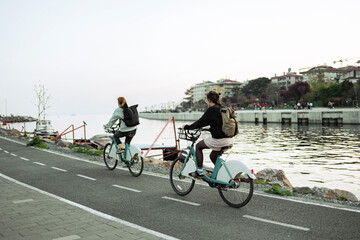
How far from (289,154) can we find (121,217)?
19.1 m

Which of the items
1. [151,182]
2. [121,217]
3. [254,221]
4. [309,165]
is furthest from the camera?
[309,165]

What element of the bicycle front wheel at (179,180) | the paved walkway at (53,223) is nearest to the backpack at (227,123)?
the bicycle front wheel at (179,180)

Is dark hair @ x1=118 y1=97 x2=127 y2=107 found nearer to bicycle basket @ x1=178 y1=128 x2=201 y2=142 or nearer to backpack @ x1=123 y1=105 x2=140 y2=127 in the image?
backpack @ x1=123 y1=105 x2=140 y2=127

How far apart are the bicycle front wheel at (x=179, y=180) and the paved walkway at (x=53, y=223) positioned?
2.01 m

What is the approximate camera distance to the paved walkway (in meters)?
4.40

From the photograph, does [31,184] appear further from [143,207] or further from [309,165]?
[309,165]

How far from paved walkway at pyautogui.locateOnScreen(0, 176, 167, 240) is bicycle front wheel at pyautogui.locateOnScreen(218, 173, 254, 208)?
6.50 ft

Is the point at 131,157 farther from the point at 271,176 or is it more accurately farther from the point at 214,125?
the point at 271,176

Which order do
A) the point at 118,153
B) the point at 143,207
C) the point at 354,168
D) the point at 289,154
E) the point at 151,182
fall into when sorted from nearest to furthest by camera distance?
the point at 143,207, the point at 151,182, the point at 118,153, the point at 354,168, the point at 289,154

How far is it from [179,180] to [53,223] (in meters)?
2.86

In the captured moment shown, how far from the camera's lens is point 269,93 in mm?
126125

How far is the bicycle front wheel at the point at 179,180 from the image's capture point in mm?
6711

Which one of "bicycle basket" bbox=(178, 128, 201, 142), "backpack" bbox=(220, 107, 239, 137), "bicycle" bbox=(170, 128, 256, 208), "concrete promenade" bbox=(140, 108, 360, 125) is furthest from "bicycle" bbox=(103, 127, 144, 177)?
"concrete promenade" bbox=(140, 108, 360, 125)

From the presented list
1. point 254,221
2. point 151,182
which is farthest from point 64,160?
point 254,221
